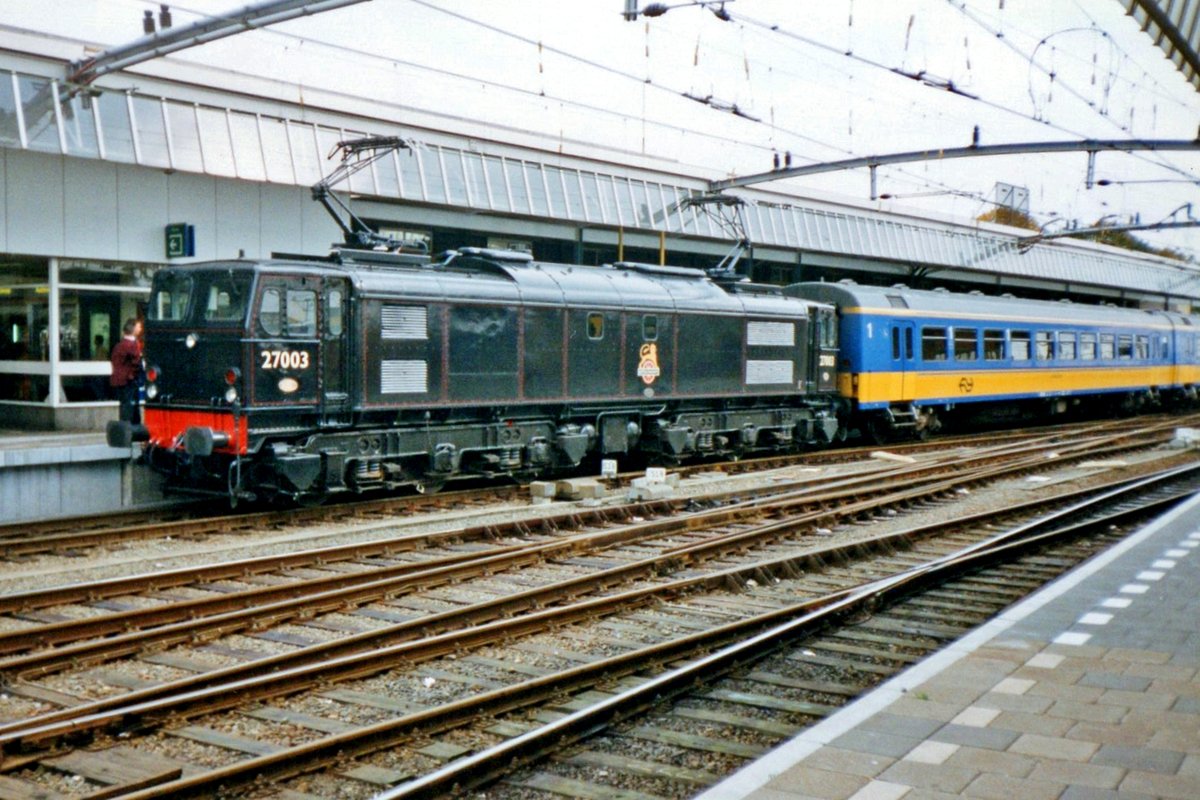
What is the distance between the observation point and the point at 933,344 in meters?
26.2

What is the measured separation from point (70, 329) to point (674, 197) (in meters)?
15.3

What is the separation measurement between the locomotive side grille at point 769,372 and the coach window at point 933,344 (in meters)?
4.93

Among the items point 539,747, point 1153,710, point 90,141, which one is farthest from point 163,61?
point 1153,710

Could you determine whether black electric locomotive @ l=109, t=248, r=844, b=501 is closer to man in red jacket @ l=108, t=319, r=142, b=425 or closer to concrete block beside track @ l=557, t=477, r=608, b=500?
concrete block beside track @ l=557, t=477, r=608, b=500

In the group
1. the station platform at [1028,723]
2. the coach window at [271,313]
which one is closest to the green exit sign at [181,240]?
the coach window at [271,313]

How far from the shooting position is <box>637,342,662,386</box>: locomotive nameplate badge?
61.6 feet

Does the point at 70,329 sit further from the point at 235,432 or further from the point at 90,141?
the point at 235,432

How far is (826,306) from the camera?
77.9ft

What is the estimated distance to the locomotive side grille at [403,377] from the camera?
14648mm

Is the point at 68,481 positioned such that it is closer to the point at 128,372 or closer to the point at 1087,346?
the point at 128,372

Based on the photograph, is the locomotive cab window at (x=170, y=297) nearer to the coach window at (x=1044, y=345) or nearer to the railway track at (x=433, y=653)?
the railway track at (x=433, y=653)

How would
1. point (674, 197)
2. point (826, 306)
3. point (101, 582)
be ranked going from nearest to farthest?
point (101, 582) → point (826, 306) → point (674, 197)

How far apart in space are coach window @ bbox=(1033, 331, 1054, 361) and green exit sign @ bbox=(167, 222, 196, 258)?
21600mm

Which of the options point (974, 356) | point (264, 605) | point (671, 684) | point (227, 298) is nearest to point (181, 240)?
point (227, 298)
